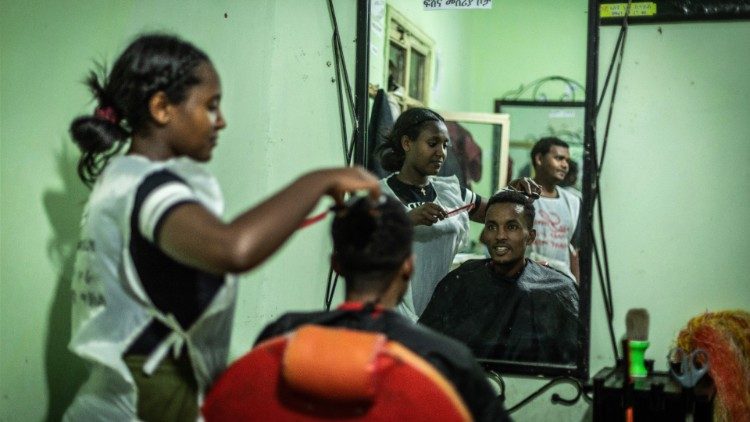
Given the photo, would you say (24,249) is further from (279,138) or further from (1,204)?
(279,138)

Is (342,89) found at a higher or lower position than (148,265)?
higher

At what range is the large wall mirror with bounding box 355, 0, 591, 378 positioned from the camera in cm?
240

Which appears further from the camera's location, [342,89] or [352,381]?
[342,89]

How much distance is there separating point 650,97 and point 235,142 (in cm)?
123

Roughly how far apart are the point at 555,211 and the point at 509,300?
0.32 meters

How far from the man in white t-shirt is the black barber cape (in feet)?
4.06

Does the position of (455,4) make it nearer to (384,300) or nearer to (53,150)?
(53,150)

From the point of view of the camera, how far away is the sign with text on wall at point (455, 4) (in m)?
2.50

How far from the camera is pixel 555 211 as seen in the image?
2.41 meters

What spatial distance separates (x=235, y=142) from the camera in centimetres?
221

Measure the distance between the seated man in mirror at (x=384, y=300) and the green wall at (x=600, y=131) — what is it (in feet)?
2.95

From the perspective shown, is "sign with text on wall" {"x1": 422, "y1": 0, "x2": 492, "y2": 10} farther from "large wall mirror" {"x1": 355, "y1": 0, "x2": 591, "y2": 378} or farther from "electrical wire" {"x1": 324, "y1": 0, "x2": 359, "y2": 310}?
"electrical wire" {"x1": 324, "y1": 0, "x2": 359, "y2": 310}

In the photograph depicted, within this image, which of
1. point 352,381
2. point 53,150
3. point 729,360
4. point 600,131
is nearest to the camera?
point 352,381

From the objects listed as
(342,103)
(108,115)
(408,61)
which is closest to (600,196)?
(408,61)
